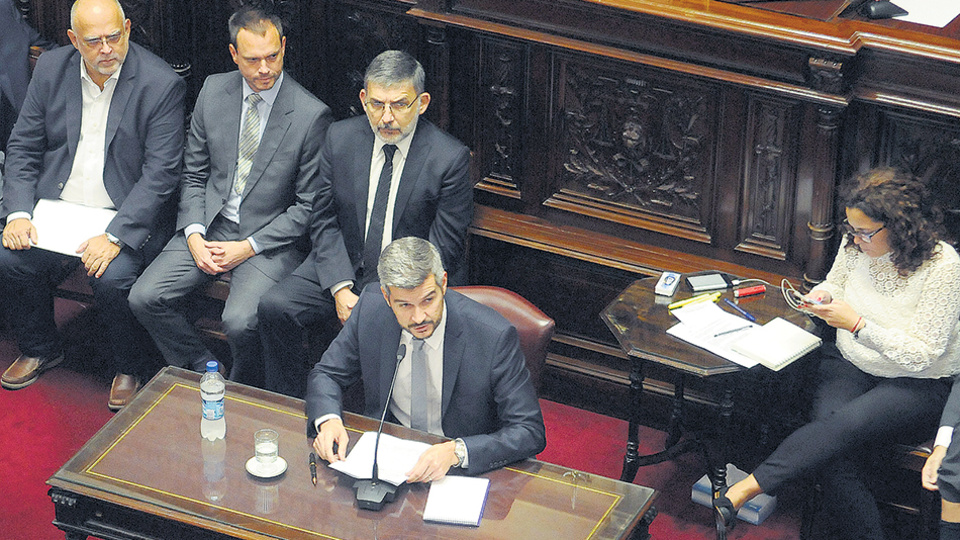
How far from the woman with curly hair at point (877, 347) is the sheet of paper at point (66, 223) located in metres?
2.62

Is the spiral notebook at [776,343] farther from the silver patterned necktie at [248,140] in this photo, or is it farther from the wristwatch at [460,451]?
the silver patterned necktie at [248,140]

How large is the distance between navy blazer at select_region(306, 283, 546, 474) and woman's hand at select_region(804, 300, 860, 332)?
1064 millimetres

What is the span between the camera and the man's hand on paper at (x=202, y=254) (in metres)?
5.44

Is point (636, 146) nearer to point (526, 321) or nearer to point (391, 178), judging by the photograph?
point (391, 178)

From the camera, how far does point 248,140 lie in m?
5.50

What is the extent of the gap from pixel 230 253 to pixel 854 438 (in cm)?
241

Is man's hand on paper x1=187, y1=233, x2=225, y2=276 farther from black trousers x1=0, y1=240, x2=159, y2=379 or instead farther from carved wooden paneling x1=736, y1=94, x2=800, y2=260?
carved wooden paneling x1=736, y1=94, x2=800, y2=260

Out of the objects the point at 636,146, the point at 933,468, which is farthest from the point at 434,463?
the point at 636,146

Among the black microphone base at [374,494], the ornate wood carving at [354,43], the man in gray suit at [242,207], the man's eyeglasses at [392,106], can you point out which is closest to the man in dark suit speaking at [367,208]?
the man's eyeglasses at [392,106]

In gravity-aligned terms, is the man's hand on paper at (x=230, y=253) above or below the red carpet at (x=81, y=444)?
above

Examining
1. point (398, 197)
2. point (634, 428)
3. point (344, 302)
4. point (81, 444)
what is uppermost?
point (398, 197)

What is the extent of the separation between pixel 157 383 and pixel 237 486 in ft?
2.03

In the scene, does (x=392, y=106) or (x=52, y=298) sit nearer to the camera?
(x=392, y=106)

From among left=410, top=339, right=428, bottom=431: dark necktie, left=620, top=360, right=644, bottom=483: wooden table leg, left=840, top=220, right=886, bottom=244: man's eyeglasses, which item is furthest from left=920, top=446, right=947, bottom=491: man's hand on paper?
left=410, top=339, right=428, bottom=431: dark necktie
